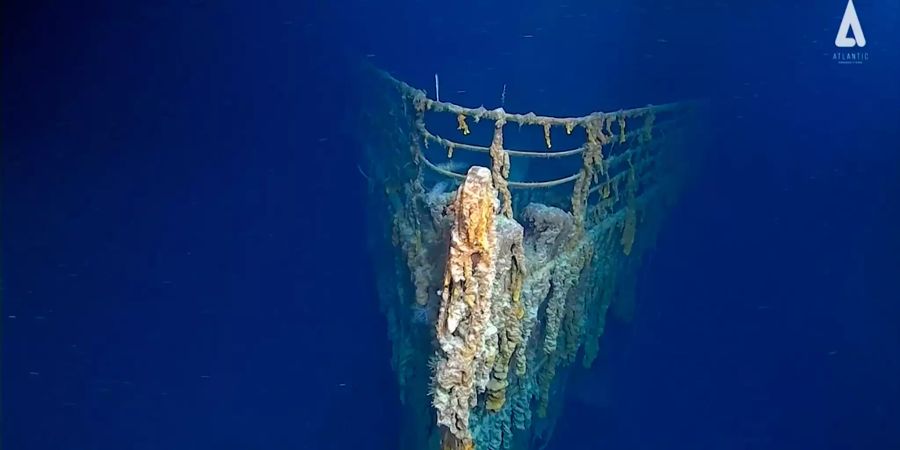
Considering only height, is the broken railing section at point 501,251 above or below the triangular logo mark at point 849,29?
below

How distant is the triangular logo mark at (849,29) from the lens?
170 centimetres

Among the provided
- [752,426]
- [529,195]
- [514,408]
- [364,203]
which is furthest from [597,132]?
[752,426]

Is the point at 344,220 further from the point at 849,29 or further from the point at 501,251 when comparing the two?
the point at 849,29

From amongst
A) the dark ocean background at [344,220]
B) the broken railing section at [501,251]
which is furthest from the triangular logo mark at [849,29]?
the broken railing section at [501,251]

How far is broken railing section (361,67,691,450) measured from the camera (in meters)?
1.71

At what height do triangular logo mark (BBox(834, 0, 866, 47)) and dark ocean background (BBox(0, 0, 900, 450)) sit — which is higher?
triangular logo mark (BBox(834, 0, 866, 47))

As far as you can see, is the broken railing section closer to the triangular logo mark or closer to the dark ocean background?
the dark ocean background

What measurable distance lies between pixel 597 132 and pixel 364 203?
1.72ft

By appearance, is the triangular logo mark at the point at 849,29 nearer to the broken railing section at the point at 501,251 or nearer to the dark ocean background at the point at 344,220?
the dark ocean background at the point at 344,220

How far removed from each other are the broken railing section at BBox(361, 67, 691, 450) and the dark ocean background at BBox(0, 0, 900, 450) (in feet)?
0.17

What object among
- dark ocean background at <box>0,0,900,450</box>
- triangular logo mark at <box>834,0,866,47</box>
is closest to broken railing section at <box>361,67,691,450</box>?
dark ocean background at <box>0,0,900,450</box>

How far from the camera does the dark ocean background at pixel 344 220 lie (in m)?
1.70

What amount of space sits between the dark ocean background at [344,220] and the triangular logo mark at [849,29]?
22mm

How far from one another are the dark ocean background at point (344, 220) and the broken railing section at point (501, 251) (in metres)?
0.05
